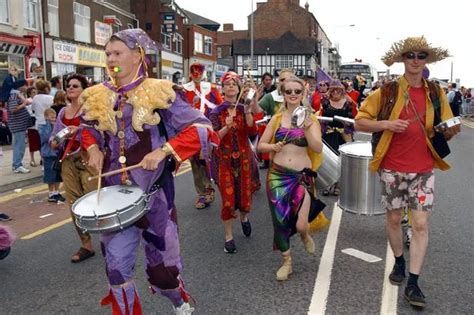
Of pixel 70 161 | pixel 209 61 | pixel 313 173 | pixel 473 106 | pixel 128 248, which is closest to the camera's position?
pixel 128 248

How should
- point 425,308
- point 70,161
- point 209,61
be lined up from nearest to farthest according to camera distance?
point 425,308 → point 70,161 → point 209,61

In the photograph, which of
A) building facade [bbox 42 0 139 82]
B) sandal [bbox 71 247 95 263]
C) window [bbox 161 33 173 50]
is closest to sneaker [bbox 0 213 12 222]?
sandal [bbox 71 247 95 263]

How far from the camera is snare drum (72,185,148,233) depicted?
288 cm

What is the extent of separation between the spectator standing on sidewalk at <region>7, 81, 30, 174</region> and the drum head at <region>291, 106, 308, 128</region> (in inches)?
299

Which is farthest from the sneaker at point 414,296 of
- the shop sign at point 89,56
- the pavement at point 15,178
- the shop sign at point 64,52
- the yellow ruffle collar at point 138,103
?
the shop sign at point 89,56

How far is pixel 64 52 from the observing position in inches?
1002

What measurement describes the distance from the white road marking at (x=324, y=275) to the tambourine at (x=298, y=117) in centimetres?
134

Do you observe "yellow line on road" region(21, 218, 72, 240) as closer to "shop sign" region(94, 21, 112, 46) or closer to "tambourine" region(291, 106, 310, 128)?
"tambourine" region(291, 106, 310, 128)

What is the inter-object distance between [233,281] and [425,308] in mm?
1559

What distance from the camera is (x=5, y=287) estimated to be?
443 centimetres

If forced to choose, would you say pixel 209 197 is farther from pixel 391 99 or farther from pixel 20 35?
pixel 20 35

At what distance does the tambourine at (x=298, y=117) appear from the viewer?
14.4 feet

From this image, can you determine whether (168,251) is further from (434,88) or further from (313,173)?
(434,88)

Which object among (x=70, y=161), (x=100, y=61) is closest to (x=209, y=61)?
(x=100, y=61)
